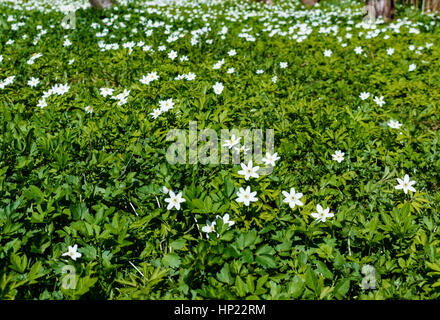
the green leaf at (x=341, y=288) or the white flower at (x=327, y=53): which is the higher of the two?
the green leaf at (x=341, y=288)

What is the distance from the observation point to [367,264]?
1.93 metres

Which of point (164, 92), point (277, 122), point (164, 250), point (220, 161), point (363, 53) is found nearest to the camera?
point (164, 250)

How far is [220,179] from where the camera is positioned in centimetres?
244

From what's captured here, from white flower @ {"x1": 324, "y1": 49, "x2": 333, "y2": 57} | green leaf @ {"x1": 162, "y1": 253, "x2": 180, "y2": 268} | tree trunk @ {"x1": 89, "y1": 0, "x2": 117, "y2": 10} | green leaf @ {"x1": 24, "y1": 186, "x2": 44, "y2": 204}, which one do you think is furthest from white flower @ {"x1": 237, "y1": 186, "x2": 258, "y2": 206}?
tree trunk @ {"x1": 89, "y1": 0, "x2": 117, "y2": 10}

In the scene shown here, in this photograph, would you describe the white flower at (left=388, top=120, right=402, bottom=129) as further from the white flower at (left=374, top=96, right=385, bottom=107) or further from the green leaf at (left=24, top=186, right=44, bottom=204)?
the green leaf at (left=24, top=186, right=44, bottom=204)

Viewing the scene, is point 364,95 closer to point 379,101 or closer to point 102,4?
point 379,101

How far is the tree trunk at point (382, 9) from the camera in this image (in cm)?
766

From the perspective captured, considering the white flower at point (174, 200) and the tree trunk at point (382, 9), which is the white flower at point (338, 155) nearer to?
the white flower at point (174, 200)

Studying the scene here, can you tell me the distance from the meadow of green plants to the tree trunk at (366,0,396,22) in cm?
258

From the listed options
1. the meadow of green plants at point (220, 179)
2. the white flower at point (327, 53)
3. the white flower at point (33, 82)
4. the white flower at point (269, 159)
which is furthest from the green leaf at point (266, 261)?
the white flower at point (327, 53)

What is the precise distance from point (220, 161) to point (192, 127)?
0.64 m

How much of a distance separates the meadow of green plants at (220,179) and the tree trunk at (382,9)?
2.58 m

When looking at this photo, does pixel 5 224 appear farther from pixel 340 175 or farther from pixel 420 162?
pixel 420 162
